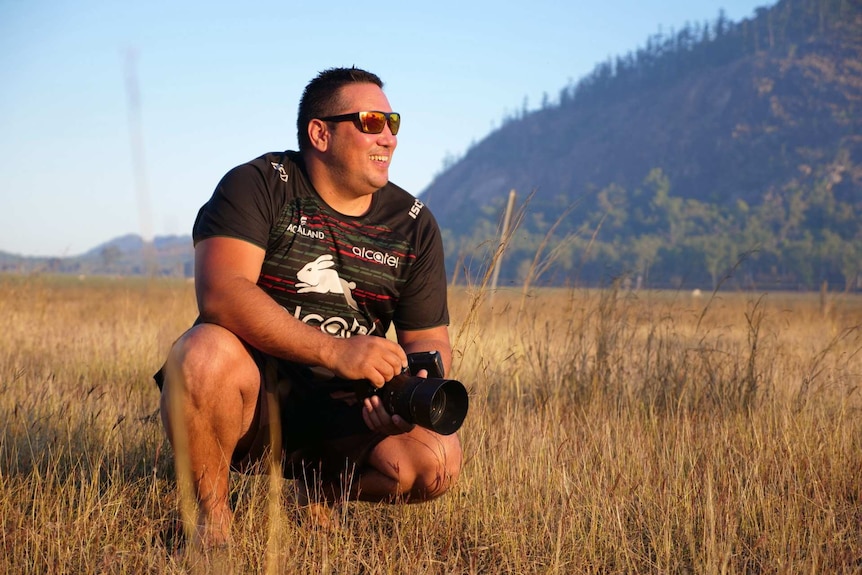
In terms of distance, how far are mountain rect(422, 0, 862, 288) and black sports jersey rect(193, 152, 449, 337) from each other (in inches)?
2448

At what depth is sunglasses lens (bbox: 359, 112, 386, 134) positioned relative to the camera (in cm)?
300

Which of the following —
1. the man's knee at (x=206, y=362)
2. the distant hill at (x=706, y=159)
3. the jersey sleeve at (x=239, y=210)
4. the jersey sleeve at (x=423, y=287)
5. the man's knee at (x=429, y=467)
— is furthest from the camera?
the distant hill at (x=706, y=159)

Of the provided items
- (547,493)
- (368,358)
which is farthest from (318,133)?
(547,493)

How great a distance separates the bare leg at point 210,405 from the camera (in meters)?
2.64

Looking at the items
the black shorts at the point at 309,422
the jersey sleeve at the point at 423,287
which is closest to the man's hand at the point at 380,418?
the black shorts at the point at 309,422

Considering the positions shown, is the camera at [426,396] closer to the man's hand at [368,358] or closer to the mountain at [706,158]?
the man's hand at [368,358]

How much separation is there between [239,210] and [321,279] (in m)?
0.37

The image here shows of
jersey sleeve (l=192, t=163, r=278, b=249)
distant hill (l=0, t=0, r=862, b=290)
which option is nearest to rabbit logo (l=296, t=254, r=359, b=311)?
jersey sleeve (l=192, t=163, r=278, b=249)

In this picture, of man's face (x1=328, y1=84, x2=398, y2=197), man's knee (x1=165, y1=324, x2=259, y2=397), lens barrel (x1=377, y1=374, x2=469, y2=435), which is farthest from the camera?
man's face (x1=328, y1=84, x2=398, y2=197)

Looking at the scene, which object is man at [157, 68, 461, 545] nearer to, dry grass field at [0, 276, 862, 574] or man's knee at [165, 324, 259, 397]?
man's knee at [165, 324, 259, 397]

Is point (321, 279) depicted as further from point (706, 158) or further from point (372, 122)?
point (706, 158)

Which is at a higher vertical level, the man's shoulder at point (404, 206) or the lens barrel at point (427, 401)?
the man's shoulder at point (404, 206)

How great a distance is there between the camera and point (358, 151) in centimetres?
299

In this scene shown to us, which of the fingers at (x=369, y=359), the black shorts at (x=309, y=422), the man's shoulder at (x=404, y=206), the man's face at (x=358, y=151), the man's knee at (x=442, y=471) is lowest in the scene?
the man's knee at (x=442, y=471)
